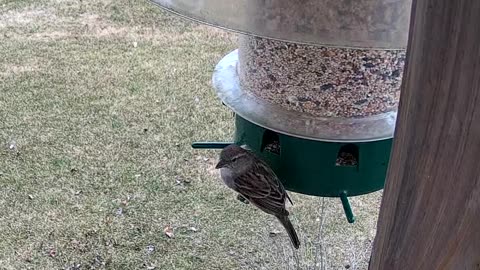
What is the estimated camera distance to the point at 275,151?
6.91ft

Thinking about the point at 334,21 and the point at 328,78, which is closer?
the point at 334,21

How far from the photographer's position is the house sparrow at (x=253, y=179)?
2031 millimetres

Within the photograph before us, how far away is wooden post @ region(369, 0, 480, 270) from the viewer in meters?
0.81

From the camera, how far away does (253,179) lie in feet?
6.77

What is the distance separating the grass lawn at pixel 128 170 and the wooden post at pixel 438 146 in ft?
7.28

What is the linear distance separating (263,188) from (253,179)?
0.14ft

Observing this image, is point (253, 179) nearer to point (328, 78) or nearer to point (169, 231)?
point (328, 78)

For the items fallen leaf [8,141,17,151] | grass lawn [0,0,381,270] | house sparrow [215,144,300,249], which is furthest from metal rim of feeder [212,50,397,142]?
fallen leaf [8,141,17,151]

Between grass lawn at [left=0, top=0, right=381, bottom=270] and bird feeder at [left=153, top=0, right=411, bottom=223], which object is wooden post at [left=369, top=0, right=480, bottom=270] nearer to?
bird feeder at [left=153, top=0, right=411, bottom=223]

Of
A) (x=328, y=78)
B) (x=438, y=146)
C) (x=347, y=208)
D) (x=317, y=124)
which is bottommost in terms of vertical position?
(x=347, y=208)

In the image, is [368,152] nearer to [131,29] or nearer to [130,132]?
[130,132]

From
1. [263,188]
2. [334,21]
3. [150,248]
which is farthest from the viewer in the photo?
[150,248]

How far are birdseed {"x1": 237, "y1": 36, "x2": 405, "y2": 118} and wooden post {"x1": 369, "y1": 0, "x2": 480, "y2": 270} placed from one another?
3.10 ft

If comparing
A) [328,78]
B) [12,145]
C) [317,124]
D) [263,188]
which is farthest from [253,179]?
[12,145]
